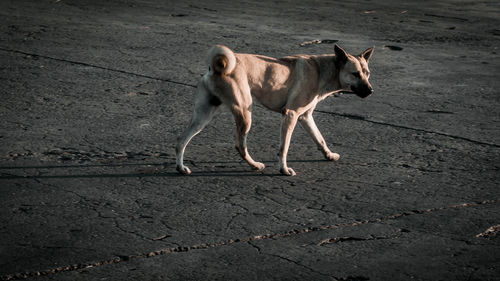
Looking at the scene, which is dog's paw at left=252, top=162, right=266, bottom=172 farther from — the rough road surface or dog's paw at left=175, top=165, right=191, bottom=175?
dog's paw at left=175, top=165, right=191, bottom=175

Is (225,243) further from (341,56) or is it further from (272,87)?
(341,56)

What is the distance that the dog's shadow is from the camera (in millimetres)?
6184

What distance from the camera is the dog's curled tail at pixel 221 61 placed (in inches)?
236

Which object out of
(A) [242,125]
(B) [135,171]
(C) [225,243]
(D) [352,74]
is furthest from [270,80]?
(C) [225,243]

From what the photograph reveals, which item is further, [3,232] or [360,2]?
[360,2]

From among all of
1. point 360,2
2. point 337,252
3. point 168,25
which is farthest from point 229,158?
point 360,2

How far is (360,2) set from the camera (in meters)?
18.1

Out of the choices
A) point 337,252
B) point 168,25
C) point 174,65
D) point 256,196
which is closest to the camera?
point 337,252

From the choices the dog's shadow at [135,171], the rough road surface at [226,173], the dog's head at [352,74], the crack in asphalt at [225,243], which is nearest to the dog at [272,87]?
the dog's head at [352,74]

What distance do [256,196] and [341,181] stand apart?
865 mm

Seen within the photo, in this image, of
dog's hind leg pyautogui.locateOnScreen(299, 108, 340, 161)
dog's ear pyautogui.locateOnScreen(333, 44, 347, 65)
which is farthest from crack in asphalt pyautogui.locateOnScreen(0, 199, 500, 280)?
dog's ear pyautogui.locateOnScreen(333, 44, 347, 65)

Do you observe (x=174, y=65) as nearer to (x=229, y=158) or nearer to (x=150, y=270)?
(x=229, y=158)

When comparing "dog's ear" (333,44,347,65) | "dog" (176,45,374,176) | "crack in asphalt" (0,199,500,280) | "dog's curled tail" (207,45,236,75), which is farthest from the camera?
"dog's ear" (333,44,347,65)

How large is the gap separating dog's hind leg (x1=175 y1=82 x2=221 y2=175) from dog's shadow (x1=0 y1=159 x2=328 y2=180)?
0.38 feet
